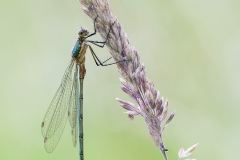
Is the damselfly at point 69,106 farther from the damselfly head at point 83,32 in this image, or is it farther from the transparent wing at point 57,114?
the damselfly head at point 83,32

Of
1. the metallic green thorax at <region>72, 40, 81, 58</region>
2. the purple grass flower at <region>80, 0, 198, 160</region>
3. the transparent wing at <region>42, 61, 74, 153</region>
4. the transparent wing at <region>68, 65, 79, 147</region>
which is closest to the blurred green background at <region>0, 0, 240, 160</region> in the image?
the transparent wing at <region>42, 61, 74, 153</region>

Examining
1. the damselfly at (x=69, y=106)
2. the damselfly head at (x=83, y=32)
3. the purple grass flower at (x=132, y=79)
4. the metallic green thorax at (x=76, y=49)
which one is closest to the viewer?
the purple grass flower at (x=132, y=79)

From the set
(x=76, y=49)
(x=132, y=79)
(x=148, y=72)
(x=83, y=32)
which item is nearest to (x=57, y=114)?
(x=76, y=49)

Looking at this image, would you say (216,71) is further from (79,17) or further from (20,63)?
(20,63)

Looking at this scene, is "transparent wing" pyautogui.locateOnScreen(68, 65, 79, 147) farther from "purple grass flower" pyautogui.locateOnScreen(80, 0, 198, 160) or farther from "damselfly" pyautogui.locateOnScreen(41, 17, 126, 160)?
"purple grass flower" pyautogui.locateOnScreen(80, 0, 198, 160)

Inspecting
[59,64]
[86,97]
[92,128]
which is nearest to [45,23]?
[59,64]

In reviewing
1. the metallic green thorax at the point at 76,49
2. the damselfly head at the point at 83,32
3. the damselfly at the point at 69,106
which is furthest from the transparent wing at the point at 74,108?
the damselfly head at the point at 83,32
